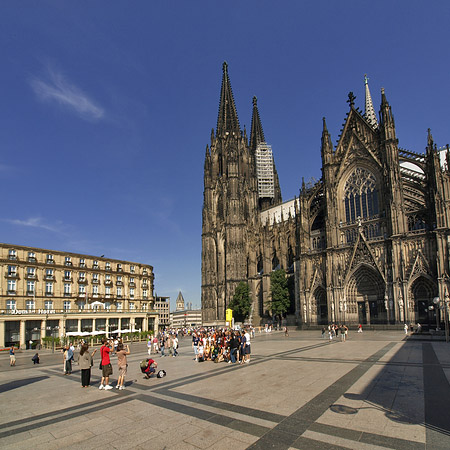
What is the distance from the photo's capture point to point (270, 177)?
91.3 meters

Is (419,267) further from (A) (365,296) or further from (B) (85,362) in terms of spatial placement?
(B) (85,362)

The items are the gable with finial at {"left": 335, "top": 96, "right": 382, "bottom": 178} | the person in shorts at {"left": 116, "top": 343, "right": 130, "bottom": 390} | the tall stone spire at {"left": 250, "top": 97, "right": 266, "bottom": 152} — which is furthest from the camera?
the tall stone spire at {"left": 250, "top": 97, "right": 266, "bottom": 152}

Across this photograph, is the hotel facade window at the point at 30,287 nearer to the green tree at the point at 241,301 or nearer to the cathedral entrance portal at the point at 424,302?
the green tree at the point at 241,301

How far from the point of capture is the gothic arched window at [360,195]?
4862 cm

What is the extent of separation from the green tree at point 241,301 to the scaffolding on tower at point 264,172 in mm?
32990

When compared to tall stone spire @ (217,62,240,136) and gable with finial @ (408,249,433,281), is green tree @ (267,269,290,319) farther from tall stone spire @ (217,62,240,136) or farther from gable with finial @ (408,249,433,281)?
tall stone spire @ (217,62,240,136)

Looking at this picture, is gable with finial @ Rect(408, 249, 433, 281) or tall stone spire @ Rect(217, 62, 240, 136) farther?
tall stone spire @ Rect(217, 62, 240, 136)

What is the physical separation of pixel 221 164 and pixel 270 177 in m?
16.2

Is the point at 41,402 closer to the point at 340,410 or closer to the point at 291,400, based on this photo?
the point at 291,400

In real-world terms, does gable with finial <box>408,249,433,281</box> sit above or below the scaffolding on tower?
below

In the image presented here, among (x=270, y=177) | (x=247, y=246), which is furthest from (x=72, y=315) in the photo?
(x=270, y=177)

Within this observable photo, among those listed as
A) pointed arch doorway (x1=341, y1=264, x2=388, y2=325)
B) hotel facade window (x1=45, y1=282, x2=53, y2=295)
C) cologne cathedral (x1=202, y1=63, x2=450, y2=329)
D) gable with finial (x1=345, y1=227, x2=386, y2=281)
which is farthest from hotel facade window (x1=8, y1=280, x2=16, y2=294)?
gable with finial (x1=345, y1=227, x2=386, y2=281)

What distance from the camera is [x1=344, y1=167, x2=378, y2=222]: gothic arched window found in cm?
4862

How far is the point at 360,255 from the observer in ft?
153
